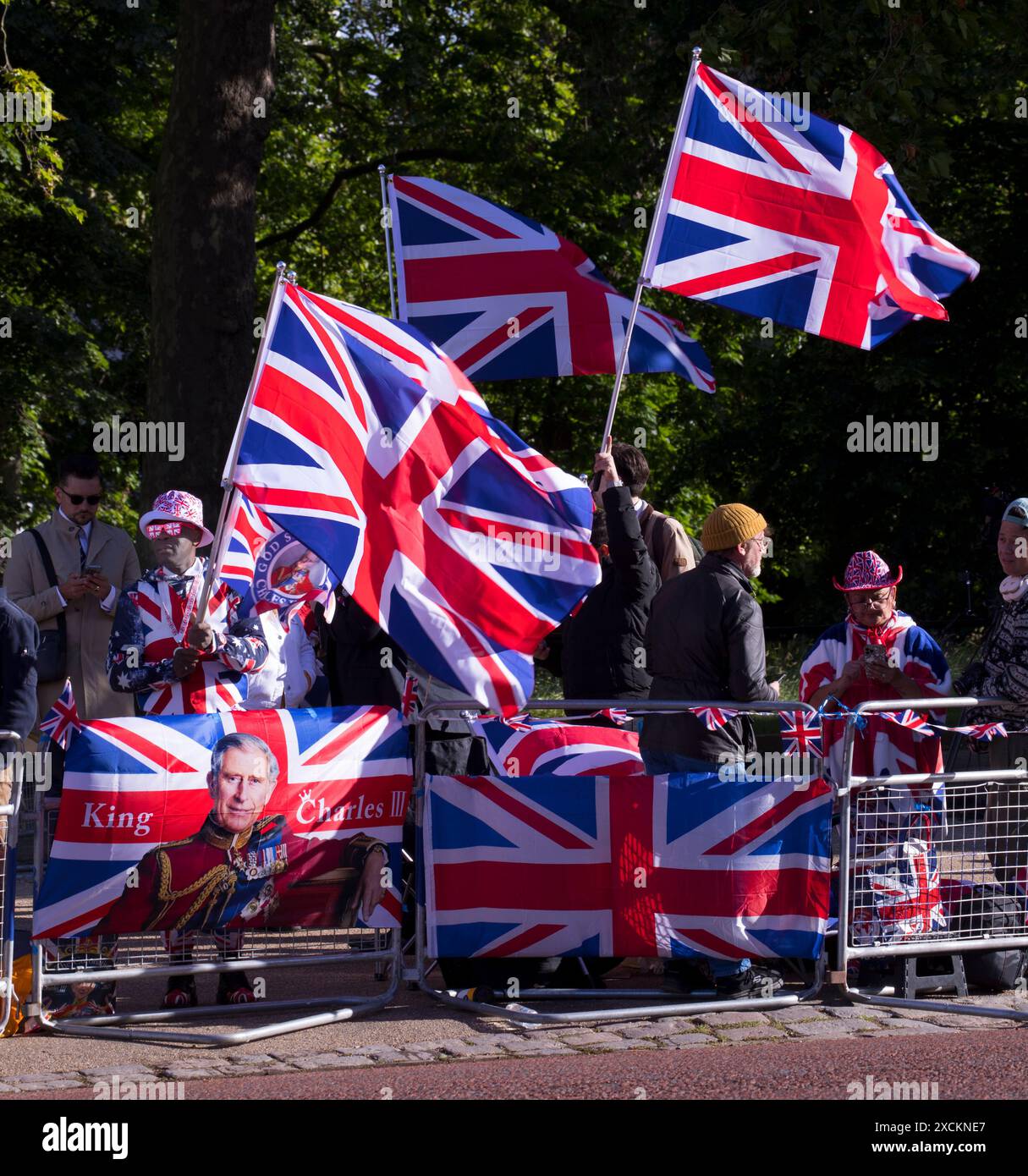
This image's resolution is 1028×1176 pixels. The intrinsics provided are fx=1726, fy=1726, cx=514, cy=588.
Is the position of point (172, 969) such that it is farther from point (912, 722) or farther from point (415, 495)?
point (912, 722)

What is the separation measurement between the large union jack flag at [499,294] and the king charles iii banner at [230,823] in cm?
305

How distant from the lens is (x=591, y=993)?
707cm

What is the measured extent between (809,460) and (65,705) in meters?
19.0

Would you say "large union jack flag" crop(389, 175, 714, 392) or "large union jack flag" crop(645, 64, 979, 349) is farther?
"large union jack flag" crop(389, 175, 714, 392)

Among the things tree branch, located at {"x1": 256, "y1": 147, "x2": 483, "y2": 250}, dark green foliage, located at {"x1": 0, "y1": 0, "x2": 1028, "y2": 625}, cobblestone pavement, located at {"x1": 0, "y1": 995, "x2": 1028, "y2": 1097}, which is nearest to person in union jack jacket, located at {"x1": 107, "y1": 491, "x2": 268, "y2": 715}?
cobblestone pavement, located at {"x1": 0, "y1": 995, "x2": 1028, "y2": 1097}

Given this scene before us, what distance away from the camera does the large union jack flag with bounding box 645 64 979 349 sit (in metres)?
8.30

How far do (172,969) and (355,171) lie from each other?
1854cm

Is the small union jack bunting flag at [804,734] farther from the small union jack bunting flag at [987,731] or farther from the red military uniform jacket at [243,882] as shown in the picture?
the red military uniform jacket at [243,882]

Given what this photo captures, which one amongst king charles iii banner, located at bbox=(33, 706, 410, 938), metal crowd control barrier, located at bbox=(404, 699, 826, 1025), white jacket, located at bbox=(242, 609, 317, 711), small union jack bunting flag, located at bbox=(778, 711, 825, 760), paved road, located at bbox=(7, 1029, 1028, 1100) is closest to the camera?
paved road, located at bbox=(7, 1029, 1028, 1100)

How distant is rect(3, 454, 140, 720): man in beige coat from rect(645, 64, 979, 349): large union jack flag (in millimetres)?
3160

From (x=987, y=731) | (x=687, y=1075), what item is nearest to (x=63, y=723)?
(x=687, y=1075)

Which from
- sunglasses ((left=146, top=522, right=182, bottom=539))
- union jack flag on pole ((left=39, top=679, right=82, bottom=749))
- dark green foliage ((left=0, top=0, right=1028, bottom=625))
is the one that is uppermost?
dark green foliage ((left=0, top=0, right=1028, bottom=625))

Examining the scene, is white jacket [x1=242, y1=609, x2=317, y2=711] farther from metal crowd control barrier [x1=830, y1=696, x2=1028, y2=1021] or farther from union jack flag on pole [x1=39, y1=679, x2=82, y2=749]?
metal crowd control barrier [x1=830, y1=696, x2=1028, y2=1021]

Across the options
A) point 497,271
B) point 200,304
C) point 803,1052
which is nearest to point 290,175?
point 200,304
